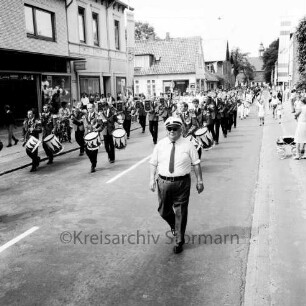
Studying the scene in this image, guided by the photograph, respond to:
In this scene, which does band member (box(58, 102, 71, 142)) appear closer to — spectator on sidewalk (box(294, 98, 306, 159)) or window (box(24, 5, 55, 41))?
window (box(24, 5, 55, 41))

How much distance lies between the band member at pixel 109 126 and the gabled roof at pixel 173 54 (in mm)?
36769

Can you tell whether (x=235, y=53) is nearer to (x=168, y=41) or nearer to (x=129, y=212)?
(x=168, y=41)

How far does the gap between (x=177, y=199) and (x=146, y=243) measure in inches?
37.0

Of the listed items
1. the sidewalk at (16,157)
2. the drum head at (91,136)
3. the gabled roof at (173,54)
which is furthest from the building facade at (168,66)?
the drum head at (91,136)

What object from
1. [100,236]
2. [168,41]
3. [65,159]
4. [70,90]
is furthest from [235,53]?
[100,236]

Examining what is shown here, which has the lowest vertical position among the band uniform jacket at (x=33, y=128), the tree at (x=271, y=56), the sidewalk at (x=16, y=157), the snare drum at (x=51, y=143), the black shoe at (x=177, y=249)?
the sidewalk at (x=16, y=157)

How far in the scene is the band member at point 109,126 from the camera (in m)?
11.7

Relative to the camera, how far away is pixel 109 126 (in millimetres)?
11789

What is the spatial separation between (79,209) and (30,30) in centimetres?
1529

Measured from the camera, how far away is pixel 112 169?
36.6 feet

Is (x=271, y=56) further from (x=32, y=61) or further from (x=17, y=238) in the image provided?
(x=17, y=238)

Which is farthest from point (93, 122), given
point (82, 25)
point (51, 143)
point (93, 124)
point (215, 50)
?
point (215, 50)

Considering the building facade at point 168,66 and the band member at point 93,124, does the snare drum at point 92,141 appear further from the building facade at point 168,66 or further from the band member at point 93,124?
the building facade at point 168,66

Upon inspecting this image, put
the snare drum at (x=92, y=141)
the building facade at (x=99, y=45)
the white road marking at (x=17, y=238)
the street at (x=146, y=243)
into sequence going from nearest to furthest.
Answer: the street at (x=146, y=243)
the white road marking at (x=17, y=238)
the snare drum at (x=92, y=141)
the building facade at (x=99, y=45)
